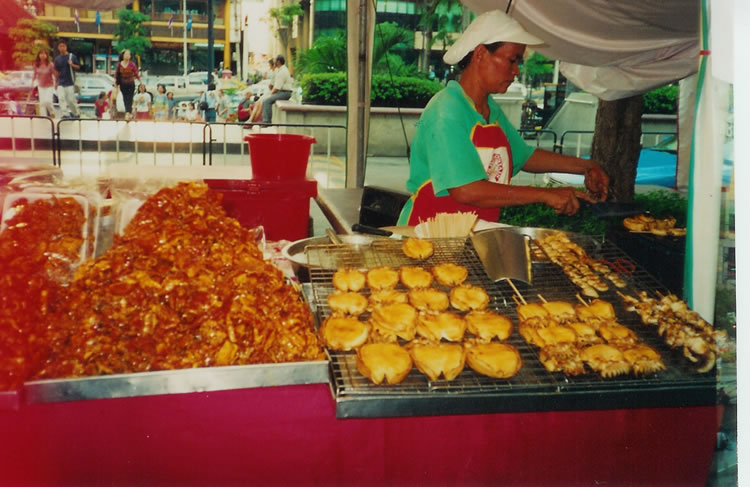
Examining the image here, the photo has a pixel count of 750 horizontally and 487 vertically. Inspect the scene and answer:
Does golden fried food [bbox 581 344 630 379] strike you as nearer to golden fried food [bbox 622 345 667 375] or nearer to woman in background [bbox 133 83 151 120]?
golden fried food [bbox 622 345 667 375]

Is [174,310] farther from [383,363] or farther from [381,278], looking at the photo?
[381,278]

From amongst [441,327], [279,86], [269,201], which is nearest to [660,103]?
[279,86]

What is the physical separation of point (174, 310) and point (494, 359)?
0.94m

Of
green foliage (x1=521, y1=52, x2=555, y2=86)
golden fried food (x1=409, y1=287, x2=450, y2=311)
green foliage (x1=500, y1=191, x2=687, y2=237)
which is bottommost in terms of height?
green foliage (x1=500, y1=191, x2=687, y2=237)

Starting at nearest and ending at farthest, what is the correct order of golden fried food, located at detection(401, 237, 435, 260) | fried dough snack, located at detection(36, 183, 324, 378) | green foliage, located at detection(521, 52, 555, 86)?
fried dough snack, located at detection(36, 183, 324, 378), golden fried food, located at detection(401, 237, 435, 260), green foliage, located at detection(521, 52, 555, 86)

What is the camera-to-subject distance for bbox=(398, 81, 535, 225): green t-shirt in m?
3.25

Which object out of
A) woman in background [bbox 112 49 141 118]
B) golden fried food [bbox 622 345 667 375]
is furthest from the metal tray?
woman in background [bbox 112 49 141 118]

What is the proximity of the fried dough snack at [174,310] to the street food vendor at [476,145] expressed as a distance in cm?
156

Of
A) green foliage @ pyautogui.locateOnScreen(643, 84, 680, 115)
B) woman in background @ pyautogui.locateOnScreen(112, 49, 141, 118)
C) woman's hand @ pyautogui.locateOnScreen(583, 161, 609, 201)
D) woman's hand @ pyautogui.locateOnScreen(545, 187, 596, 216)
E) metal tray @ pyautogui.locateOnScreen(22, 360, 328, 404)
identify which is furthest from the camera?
green foliage @ pyautogui.locateOnScreen(643, 84, 680, 115)

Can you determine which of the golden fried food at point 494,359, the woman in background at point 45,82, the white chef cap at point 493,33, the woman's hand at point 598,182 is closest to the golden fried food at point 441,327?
the golden fried food at point 494,359

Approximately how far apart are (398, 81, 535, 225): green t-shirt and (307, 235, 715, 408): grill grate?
509mm

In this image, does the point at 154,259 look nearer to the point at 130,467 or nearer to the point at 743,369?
the point at 130,467

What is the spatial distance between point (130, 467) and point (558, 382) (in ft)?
4.08

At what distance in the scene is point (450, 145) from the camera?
326cm
